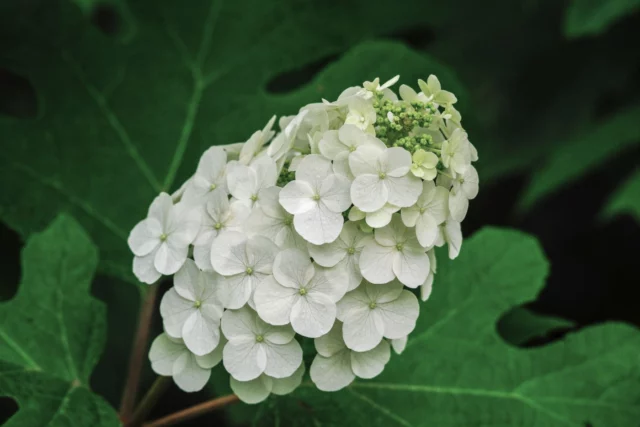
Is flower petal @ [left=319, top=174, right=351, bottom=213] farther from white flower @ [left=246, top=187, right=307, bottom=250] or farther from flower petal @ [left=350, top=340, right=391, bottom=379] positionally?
flower petal @ [left=350, top=340, right=391, bottom=379]

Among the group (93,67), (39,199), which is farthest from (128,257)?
(93,67)

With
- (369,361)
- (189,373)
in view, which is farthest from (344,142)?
(189,373)

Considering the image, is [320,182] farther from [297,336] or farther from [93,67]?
[93,67]

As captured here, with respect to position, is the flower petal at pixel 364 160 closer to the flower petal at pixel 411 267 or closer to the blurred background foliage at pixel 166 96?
the flower petal at pixel 411 267

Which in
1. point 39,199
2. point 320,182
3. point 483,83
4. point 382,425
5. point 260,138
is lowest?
point 382,425

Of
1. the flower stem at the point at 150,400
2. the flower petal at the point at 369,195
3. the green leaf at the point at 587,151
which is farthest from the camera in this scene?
the green leaf at the point at 587,151

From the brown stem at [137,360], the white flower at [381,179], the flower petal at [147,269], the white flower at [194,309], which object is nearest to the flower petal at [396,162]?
the white flower at [381,179]

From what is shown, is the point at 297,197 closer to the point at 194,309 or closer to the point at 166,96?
the point at 194,309

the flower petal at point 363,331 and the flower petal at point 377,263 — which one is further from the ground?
the flower petal at point 377,263
